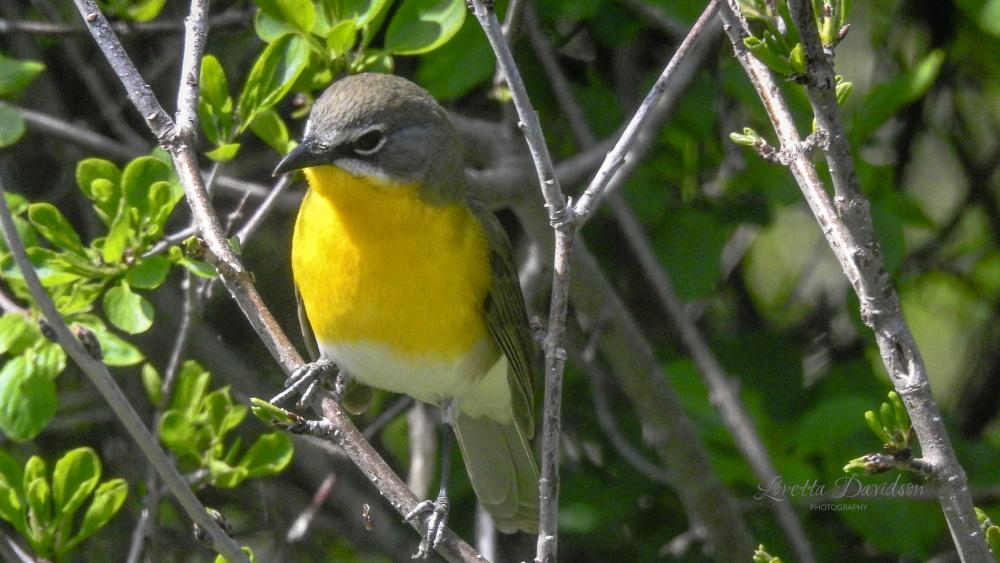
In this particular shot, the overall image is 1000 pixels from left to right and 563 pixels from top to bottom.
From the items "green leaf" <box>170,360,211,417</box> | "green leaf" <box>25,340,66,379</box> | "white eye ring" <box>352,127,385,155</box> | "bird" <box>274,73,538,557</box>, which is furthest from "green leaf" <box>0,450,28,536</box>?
"white eye ring" <box>352,127,385,155</box>

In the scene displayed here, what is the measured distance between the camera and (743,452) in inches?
165

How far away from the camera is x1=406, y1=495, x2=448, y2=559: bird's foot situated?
3336 mm

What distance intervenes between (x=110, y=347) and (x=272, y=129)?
75cm

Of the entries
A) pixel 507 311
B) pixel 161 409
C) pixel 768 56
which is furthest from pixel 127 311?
pixel 768 56

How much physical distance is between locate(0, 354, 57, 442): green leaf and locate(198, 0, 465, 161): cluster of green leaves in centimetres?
71

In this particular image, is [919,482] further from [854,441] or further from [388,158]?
[388,158]

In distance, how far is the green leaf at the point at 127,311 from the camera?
3.11 metres

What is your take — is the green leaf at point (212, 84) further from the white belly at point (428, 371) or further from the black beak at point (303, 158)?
the white belly at point (428, 371)

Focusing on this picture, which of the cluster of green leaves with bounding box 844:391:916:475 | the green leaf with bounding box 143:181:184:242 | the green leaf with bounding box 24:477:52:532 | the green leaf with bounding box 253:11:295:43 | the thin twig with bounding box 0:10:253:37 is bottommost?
the green leaf with bounding box 24:477:52:532

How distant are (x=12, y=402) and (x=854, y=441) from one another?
2.57m

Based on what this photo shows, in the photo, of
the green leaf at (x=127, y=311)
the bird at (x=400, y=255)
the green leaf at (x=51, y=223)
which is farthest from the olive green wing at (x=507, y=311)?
the green leaf at (x=51, y=223)

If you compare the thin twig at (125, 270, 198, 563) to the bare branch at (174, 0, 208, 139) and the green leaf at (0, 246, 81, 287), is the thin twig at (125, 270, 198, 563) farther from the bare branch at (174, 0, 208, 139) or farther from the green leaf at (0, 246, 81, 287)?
the bare branch at (174, 0, 208, 139)

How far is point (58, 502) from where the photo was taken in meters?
3.25

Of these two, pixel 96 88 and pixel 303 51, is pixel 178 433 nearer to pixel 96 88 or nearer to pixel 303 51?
pixel 303 51
